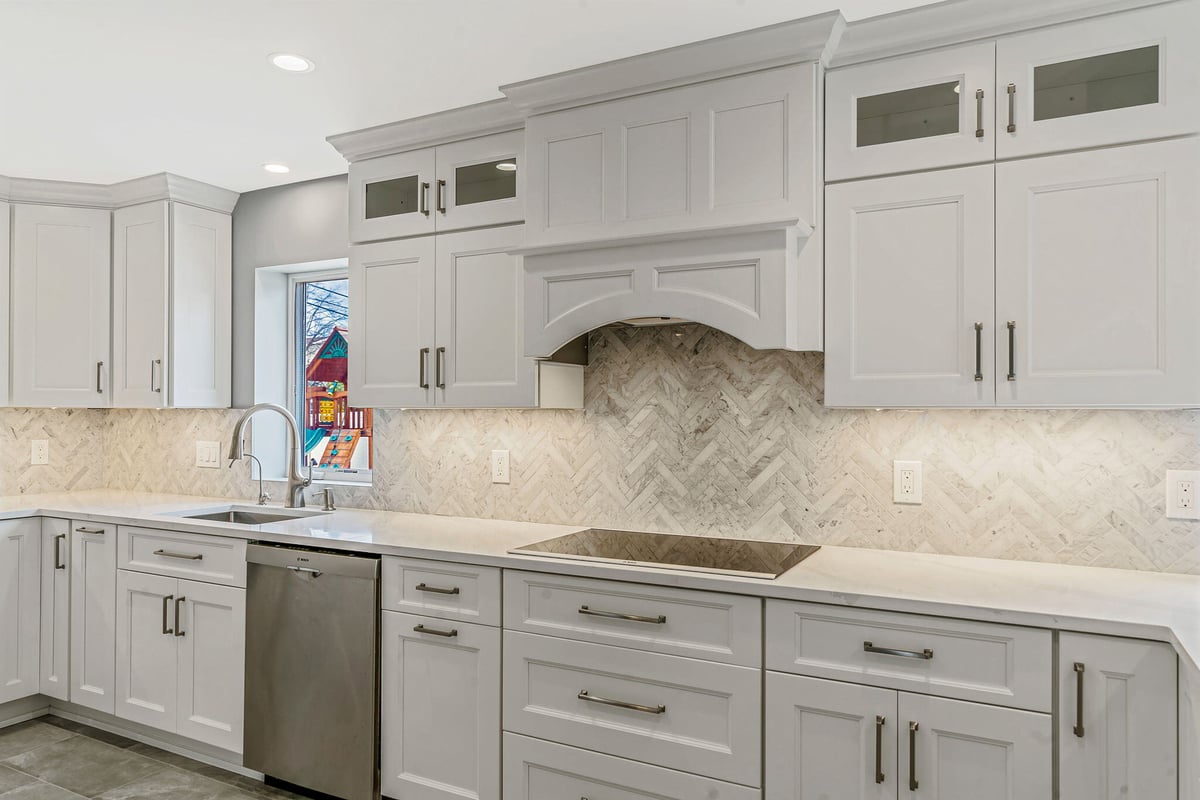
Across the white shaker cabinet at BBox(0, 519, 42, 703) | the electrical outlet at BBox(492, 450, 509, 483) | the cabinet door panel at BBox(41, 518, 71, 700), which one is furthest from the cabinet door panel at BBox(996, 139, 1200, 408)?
the white shaker cabinet at BBox(0, 519, 42, 703)

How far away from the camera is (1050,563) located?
7.44 feet

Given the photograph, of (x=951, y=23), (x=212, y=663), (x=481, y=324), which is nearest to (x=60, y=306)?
(x=212, y=663)

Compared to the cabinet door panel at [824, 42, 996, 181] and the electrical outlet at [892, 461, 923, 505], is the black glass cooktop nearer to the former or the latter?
the electrical outlet at [892, 461, 923, 505]

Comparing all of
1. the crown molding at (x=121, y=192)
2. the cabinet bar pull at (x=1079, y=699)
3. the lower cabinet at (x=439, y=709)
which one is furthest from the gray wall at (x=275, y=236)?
the cabinet bar pull at (x=1079, y=699)

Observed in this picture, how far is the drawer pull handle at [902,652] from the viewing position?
1855 mm

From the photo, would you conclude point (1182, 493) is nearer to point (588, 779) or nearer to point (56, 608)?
point (588, 779)

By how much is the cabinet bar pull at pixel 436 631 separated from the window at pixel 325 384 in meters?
1.35

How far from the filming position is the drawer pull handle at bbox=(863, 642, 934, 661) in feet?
6.09

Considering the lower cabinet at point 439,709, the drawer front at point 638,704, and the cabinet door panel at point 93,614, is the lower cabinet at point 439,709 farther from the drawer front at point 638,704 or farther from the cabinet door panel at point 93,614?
the cabinet door panel at point 93,614

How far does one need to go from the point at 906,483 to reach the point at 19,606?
11.9ft

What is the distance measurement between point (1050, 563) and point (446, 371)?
6.84 feet

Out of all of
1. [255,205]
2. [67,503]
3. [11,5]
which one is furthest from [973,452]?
[67,503]

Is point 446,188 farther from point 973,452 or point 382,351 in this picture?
Answer: point 973,452

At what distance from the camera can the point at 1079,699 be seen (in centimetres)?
173
